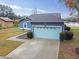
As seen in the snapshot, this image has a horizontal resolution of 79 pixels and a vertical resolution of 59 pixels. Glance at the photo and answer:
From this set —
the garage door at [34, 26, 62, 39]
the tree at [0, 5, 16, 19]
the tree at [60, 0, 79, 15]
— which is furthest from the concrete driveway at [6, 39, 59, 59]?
the tree at [0, 5, 16, 19]

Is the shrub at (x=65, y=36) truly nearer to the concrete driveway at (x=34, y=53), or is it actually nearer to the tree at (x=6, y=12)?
the concrete driveway at (x=34, y=53)

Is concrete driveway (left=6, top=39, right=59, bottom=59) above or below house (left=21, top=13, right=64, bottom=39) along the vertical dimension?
below

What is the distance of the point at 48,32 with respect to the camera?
24766 millimetres

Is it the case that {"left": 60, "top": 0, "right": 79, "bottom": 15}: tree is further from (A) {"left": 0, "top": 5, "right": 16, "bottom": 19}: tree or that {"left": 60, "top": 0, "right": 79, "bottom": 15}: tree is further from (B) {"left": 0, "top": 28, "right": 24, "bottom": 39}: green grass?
(A) {"left": 0, "top": 5, "right": 16, "bottom": 19}: tree

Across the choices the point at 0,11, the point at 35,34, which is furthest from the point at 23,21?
the point at 0,11

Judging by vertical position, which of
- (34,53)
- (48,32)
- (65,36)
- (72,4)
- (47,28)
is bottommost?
(34,53)

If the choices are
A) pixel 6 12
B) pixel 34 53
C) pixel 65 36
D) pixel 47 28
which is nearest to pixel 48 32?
pixel 47 28

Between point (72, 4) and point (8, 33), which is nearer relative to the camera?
point (72, 4)

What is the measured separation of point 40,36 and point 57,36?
2517 millimetres

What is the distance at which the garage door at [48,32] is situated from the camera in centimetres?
2427

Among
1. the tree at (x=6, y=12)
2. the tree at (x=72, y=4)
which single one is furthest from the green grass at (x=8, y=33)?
the tree at (x=6, y=12)

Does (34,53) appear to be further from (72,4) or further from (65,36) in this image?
(65,36)

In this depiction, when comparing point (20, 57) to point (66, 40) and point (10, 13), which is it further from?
point (10, 13)

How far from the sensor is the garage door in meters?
24.3
